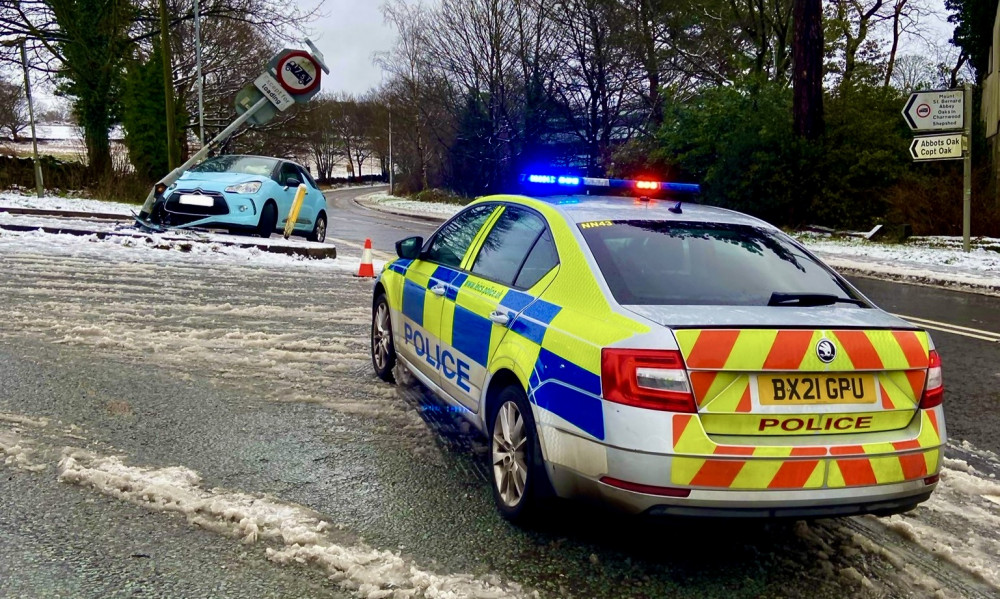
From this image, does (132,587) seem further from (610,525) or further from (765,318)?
(765,318)

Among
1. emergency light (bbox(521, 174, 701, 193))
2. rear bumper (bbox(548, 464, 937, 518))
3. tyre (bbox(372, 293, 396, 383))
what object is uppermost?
emergency light (bbox(521, 174, 701, 193))

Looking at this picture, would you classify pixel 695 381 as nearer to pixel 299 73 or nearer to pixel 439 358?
pixel 439 358

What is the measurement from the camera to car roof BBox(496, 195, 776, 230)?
13.5ft

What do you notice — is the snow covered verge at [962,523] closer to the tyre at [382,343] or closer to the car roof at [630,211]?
the car roof at [630,211]

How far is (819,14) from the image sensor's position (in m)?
21.9

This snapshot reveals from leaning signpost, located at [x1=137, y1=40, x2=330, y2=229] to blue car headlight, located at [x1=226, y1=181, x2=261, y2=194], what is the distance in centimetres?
114

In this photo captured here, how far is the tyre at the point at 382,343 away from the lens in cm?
585

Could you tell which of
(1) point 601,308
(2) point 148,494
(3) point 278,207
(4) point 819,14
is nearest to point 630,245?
(1) point 601,308

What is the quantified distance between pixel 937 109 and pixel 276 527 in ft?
51.7

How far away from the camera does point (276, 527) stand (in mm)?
3471

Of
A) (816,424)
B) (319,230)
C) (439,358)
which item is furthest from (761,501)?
(319,230)

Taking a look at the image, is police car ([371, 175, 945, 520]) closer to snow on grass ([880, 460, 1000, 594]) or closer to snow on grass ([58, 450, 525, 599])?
snow on grass ([880, 460, 1000, 594])

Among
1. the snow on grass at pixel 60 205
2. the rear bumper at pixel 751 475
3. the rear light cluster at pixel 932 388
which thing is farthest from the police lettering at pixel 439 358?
the snow on grass at pixel 60 205

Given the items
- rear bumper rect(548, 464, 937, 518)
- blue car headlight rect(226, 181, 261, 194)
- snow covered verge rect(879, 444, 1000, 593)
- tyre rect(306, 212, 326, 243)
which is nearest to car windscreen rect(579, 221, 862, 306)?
rear bumper rect(548, 464, 937, 518)
